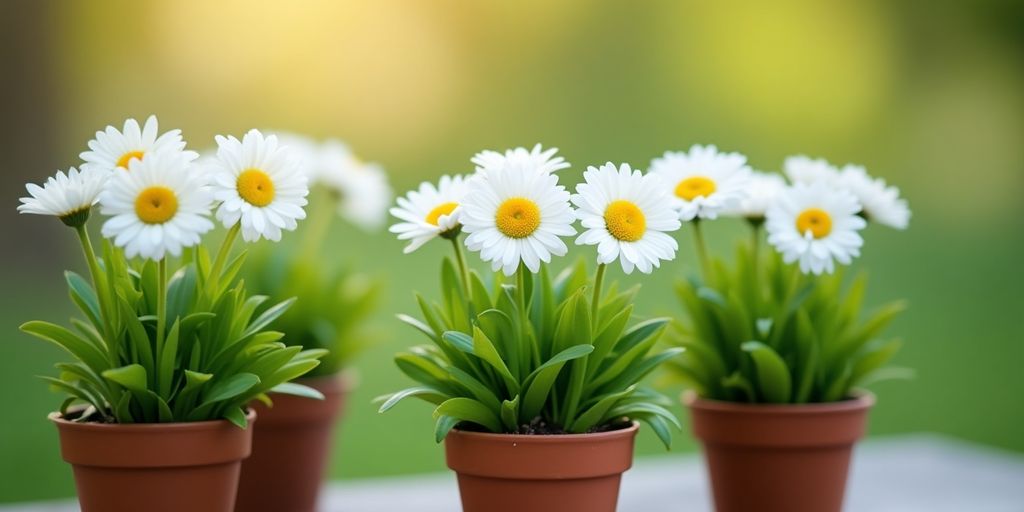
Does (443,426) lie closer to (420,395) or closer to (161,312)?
(420,395)

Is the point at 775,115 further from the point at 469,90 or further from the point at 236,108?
the point at 236,108

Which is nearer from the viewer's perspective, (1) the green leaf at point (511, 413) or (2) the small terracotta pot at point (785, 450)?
(1) the green leaf at point (511, 413)

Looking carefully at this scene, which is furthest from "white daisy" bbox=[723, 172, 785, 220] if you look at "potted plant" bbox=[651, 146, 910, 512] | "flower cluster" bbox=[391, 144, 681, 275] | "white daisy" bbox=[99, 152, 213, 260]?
"white daisy" bbox=[99, 152, 213, 260]

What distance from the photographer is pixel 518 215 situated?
3.15 ft

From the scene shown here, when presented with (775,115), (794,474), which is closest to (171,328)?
(794,474)

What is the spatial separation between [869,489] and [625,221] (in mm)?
851

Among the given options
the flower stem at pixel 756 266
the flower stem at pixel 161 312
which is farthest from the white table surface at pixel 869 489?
the flower stem at pixel 161 312

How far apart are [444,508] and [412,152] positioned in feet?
7.72

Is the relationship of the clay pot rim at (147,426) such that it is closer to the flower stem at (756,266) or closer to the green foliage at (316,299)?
the green foliage at (316,299)

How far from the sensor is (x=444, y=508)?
1.47 meters

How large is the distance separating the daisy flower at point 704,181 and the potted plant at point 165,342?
0.43m

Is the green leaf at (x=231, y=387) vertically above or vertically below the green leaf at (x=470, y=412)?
above

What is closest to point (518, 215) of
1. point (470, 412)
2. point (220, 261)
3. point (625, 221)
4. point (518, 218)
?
point (518, 218)

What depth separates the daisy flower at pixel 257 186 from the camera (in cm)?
94
